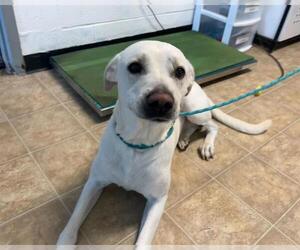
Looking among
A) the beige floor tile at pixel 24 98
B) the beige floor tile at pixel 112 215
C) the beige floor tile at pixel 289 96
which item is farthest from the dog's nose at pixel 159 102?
the beige floor tile at pixel 289 96

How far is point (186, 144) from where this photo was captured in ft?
5.56

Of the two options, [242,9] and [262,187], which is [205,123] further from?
[242,9]

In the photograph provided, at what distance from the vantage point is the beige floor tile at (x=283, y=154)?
1617mm

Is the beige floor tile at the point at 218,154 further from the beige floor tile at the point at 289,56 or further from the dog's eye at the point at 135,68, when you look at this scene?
the beige floor tile at the point at 289,56

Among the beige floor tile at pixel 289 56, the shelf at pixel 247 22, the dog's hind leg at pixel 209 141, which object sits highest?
the shelf at pixel 247 22

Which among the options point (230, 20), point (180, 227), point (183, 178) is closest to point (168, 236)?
point (180, 227)

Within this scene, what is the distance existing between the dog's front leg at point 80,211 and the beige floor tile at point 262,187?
0.67 metres

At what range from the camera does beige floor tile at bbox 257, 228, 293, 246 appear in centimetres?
125

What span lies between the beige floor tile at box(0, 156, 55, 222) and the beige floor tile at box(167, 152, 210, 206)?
0.58 metres

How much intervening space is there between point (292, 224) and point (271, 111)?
967 millimetres

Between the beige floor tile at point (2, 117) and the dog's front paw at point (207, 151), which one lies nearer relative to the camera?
the dog's front paw at point (207, 151)

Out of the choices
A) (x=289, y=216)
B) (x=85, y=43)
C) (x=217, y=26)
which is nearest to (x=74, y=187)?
(x=289, y=216)

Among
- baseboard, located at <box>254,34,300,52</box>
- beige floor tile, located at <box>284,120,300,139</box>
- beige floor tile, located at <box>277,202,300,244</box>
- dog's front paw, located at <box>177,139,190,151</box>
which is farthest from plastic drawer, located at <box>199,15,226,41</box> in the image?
beige floor tile, located at <box>277,202,300,244</box>

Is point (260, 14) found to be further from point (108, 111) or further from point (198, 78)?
point (108, 111)
